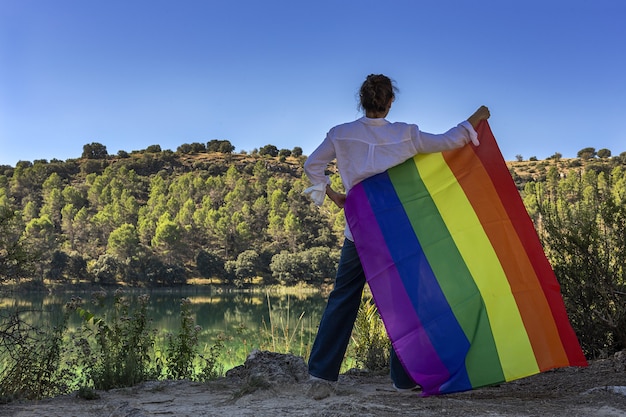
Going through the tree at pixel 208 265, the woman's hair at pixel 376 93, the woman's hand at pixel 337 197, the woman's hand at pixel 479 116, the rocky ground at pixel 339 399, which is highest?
the tree at pixel 208 265

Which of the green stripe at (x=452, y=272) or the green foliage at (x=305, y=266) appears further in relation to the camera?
the green foliage at (x=305, y=266)

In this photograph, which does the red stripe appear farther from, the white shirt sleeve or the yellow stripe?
the white shirt sleeve

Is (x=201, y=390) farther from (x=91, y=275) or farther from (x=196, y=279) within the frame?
(x=196, y=279)

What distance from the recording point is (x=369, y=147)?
9.55 ft

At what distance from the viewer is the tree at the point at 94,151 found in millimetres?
108188

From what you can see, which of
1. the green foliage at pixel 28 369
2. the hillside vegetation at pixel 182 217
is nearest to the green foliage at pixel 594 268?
the green foliage at pixel 28 369

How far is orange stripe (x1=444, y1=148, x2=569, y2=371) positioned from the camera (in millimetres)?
2758

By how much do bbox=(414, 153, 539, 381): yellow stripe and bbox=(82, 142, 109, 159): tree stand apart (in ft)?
370

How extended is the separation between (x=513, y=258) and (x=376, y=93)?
3.55 ft

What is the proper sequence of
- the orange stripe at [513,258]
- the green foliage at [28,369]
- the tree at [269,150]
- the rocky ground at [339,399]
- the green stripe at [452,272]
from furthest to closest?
1. the tree at [269,150]
2. the green foliage at [28,369]
3. the orange stripe at [513,258]
4. the green stripe at [452,272]
5. the rocky ground at [339,399]

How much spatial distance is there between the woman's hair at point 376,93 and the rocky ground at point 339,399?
1425 millimetres

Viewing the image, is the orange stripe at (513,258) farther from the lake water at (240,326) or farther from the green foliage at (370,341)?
the lake water at (240,326)

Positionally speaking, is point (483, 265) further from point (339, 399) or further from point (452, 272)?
point (339, 399)

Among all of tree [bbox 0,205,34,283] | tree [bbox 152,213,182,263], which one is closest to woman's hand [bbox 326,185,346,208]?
tree [bbox 0,205,34,283]
